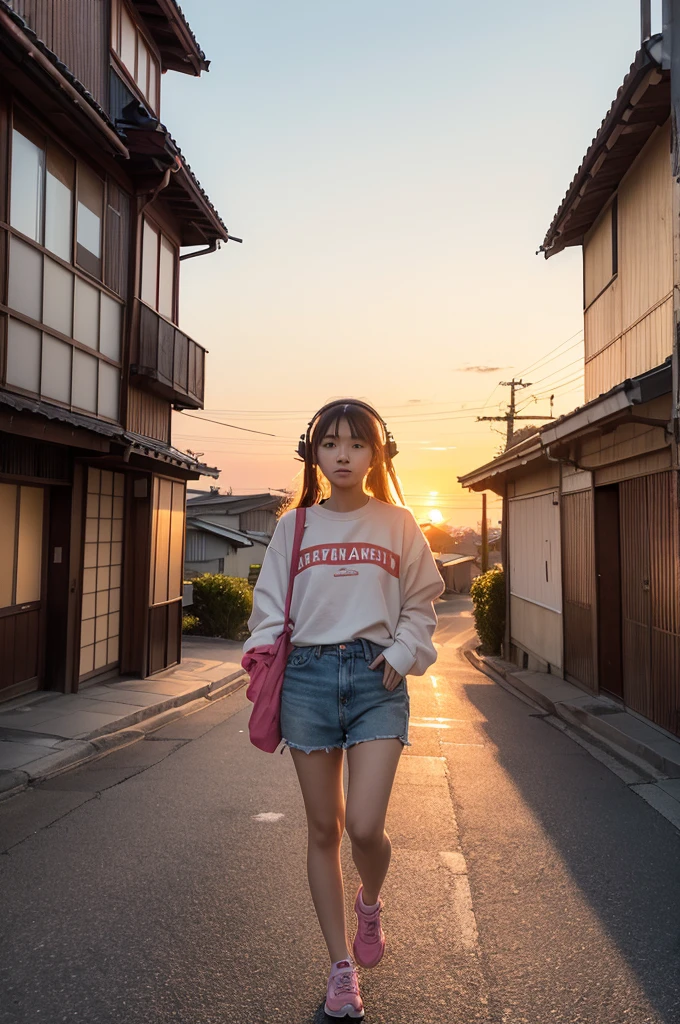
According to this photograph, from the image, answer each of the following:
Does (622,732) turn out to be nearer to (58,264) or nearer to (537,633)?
(537,633)

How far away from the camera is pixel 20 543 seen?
9.76 m

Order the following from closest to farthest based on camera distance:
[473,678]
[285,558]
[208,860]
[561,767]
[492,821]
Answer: [285,558]
[208,860]
[492,821]
[561,767]
[473,678]

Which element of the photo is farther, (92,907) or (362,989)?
(92,907)

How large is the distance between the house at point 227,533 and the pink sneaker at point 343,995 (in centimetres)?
2698

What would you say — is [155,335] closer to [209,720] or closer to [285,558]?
[209,720]

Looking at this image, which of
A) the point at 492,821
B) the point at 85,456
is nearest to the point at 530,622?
the point at 85,456

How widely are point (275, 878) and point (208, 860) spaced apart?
1.53 ft

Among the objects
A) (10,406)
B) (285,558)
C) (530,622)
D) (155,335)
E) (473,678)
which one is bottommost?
(473,678)

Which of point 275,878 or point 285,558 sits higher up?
point 285,558

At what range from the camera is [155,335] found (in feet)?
41.5

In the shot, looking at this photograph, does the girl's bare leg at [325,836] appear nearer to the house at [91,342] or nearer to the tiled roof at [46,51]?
the house at [91,342]

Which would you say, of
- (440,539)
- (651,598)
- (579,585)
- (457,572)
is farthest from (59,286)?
(440,539)

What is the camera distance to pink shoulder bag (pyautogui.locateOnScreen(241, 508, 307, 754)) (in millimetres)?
2854

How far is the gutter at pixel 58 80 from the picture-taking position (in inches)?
284
